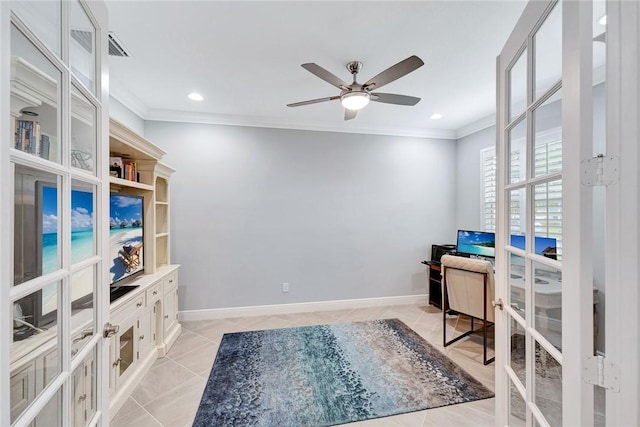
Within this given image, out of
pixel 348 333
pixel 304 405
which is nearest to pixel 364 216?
pixel 348 333

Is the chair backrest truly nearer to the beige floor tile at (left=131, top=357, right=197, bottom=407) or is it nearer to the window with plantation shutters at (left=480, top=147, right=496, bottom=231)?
the window with plantation shutters at (left=480, top=147, right=496, bottom=231)

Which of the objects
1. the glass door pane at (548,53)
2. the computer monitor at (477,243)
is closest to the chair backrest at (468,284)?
the computer monitor at (477,243)

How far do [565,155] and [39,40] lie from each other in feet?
5.12

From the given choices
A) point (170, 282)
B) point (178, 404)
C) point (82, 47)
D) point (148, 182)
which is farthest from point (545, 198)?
point (170, 282)

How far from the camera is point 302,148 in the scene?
145 inches

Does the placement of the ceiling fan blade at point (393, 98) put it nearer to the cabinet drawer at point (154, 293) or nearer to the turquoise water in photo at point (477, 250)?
the turquoise water in photo at point (477, 250)

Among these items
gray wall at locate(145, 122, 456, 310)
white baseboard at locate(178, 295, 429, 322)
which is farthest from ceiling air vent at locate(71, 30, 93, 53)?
white baseboard at locate(178, 295, 429, 322)

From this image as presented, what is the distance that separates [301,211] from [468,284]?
217cm

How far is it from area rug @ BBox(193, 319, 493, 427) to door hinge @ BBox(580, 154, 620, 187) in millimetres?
1826

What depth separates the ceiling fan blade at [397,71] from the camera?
5.49 ft

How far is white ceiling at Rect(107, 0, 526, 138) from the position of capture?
169 cm

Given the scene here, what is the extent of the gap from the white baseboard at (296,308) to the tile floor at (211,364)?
0.08 meters

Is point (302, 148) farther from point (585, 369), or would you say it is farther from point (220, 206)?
point (585, 369)

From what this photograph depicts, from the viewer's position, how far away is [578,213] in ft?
2.57
